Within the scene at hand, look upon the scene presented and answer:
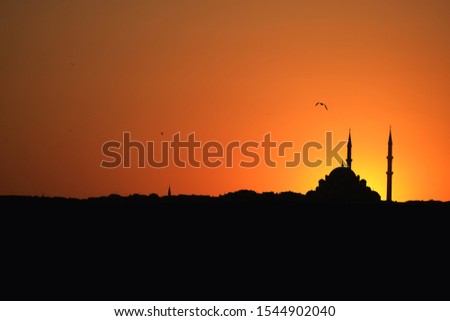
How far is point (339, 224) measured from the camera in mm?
38469

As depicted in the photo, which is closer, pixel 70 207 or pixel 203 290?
pixel 203 290

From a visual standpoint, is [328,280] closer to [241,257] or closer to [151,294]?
[241,257]

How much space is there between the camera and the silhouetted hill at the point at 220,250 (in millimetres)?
29484

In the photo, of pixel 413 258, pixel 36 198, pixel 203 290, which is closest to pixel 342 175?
pixel 36 198

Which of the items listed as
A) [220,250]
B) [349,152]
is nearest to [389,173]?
[349,152]

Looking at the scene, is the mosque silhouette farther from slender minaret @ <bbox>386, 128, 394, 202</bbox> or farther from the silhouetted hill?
the silhouetted hill

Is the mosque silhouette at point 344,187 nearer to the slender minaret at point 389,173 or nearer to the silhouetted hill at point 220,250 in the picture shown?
the slender minaret at point 389,173

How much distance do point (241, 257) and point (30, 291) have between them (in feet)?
25.6

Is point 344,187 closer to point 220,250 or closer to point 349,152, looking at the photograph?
point 349,152

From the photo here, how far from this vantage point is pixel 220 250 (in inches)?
1339

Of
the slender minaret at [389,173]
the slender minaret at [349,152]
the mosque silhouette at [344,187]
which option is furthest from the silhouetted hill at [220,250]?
the slender minaret at [349,152]

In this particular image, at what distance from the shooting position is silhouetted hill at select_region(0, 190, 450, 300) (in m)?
29.5

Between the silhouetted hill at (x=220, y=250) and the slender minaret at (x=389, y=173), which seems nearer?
the silhouetted hill at (x=220, y=250)

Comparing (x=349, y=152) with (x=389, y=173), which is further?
(x=349, y=152)
